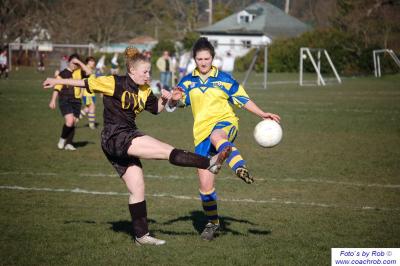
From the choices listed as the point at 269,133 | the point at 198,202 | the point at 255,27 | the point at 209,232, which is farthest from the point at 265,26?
the point at 209,232

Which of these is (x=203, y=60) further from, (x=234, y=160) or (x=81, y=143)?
(x=81, y=143)

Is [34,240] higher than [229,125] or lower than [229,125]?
lower

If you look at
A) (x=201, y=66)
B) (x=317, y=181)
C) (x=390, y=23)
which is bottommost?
(x=317, y=181)

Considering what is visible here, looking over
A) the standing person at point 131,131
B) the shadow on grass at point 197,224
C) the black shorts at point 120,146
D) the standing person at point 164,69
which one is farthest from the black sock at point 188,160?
the standing person at point 164,69

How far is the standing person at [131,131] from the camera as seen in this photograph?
6.30 m

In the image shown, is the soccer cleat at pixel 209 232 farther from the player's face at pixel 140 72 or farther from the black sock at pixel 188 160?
the player's face at pixel 140 72

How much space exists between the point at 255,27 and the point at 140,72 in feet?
259

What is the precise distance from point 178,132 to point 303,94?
15337mm

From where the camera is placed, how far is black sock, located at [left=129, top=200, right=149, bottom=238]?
21.6 ft

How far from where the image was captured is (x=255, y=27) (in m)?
83.9

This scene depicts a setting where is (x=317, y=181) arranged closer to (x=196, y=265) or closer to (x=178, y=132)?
(x=196, y=265)

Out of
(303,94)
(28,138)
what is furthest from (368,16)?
(28,138)

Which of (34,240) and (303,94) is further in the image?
(303,94)

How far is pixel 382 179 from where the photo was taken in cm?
1055
